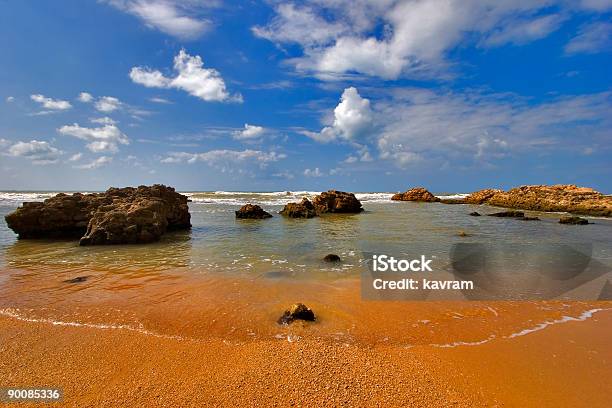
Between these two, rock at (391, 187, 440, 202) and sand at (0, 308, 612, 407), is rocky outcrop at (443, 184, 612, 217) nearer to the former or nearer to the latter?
rock at (391, 187, 440, 202)

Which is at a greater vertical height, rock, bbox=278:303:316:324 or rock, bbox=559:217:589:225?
rock, bbox=559:217:589:225

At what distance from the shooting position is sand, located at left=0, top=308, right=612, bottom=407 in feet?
11.1

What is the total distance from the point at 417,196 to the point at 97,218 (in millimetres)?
45402

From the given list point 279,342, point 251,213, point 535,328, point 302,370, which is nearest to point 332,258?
point 279,342

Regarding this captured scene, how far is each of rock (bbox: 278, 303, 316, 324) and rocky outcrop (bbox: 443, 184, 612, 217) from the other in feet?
110

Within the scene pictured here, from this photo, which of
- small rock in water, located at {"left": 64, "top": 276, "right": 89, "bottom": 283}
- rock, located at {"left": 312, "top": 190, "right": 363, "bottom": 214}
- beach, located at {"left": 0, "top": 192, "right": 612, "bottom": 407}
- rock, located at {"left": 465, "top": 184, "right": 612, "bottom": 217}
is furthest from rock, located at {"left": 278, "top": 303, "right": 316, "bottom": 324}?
rock, located at {"left": 465, "top": 184, "right": 612, "bottom": 217}

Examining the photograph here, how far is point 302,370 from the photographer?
12.7ft

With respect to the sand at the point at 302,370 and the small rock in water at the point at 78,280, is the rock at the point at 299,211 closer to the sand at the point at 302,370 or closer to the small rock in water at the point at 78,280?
the small rock in water at the point at 78,280

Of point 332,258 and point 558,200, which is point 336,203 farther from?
point 558,200

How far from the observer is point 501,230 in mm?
17391

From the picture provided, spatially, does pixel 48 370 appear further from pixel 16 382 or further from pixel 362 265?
pixel 362 265

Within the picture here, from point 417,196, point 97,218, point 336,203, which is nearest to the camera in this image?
point 97,218

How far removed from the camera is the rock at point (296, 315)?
5348mm

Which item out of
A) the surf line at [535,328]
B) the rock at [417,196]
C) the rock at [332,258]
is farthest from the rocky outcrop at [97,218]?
the rock at [417,196]
